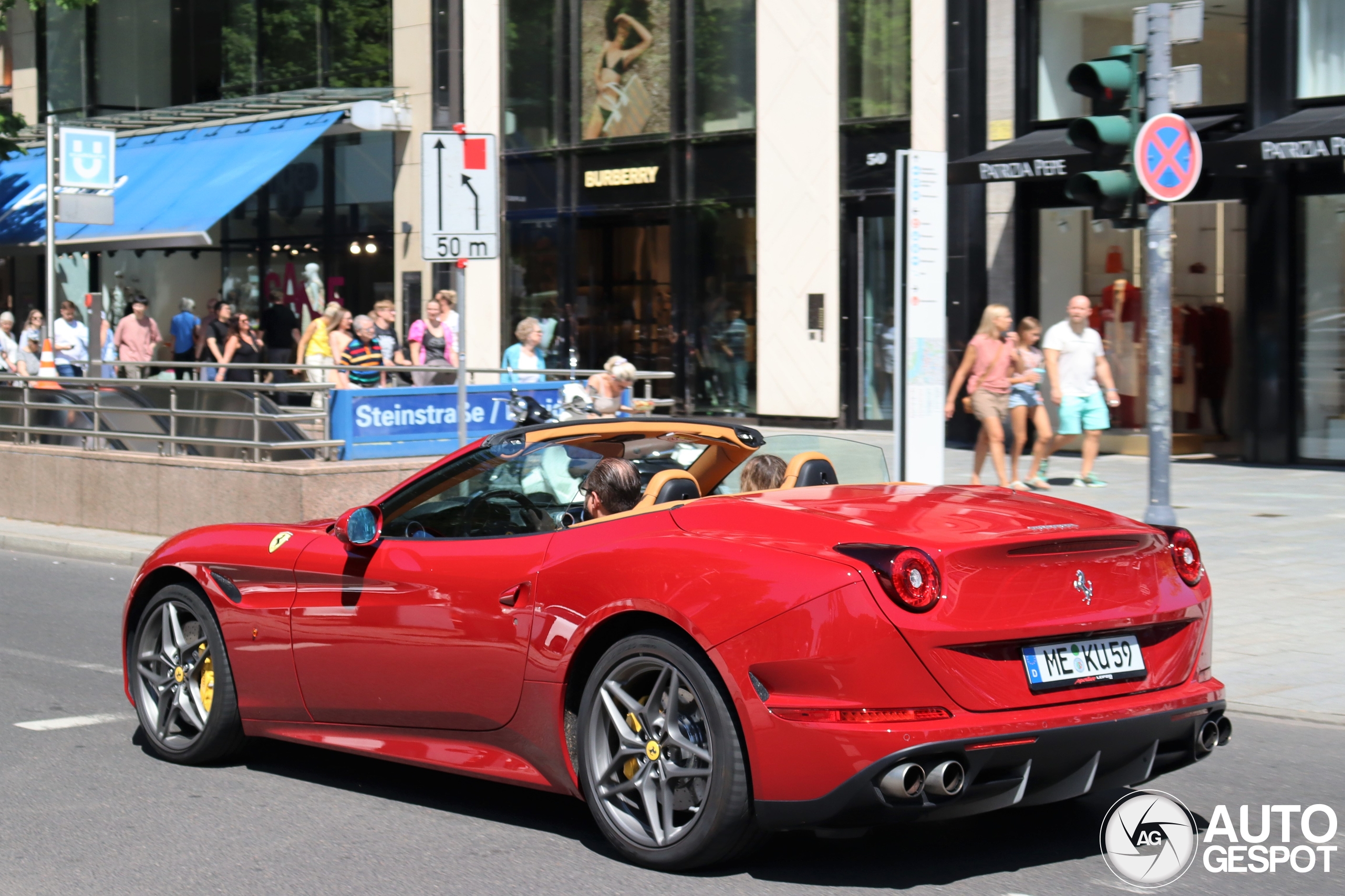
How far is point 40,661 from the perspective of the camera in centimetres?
853

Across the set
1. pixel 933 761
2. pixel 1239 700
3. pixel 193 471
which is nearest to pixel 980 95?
pixel 193 471

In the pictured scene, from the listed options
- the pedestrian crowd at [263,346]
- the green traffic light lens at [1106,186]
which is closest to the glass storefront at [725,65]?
the pedestrian crowd at [263,346]

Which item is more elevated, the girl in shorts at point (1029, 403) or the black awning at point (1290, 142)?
the black awning at point (1290, 142)

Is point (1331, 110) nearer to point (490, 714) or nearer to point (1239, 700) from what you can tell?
point (1239, 700)

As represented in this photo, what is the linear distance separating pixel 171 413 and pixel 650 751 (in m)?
10.2

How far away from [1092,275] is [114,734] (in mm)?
15070

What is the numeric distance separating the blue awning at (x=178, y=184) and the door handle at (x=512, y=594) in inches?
793

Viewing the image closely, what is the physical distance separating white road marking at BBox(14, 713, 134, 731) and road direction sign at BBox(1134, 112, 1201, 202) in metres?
6.16

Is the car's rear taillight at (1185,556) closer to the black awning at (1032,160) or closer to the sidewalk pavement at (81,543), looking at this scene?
the sidewalk pavement at (81,543)

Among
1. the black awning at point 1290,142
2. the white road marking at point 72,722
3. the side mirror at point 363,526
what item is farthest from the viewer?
the black awning at point 1290,142

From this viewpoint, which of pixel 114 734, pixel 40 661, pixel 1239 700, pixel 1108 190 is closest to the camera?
pixel 114 734

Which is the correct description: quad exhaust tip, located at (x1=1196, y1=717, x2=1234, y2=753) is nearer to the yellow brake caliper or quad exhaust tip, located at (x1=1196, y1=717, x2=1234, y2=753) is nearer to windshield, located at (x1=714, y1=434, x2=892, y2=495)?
windshield, located at (x1=714, y1=434, x2=892, y2=495)

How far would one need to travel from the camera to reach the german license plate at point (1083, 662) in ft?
14.5

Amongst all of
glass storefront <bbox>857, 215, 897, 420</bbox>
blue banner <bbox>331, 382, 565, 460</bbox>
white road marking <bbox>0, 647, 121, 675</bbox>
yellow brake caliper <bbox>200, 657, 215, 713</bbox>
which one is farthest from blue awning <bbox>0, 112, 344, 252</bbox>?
yellow brake caliper <bbox>200, 657, 215, 713</bbox>
